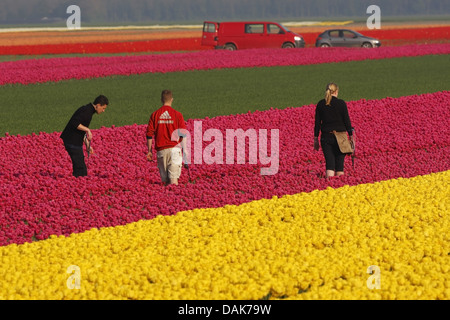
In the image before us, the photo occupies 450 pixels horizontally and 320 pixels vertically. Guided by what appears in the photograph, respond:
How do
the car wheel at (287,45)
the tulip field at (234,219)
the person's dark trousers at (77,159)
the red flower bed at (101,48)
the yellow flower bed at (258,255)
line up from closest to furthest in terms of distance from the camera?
the yellow flower bed at (258,255) < the tulip field at (234,219) < the person's dark trousers at (77,159) < the car wheel at (287,45) < the red flower bed at (101,48)

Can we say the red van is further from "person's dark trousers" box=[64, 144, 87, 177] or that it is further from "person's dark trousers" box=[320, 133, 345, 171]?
"person's dark trousers" box=[64, 144, 87, 177]

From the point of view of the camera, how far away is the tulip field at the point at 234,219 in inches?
328

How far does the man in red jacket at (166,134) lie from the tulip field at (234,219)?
550 millimetres

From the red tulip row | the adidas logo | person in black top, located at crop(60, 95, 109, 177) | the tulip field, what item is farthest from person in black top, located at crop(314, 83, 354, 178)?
the red tulip row

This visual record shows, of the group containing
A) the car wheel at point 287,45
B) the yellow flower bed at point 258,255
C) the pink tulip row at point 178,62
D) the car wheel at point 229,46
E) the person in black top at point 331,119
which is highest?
the car wheel at point 229,46

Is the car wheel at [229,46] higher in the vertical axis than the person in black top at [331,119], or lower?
higher

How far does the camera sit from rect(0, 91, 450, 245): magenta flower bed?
12.4 m

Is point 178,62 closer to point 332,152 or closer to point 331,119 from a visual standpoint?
point 332,152

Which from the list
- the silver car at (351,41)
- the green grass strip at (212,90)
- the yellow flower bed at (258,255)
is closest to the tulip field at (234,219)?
the yellow flower bed at (258,255)

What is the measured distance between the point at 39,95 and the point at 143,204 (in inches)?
735

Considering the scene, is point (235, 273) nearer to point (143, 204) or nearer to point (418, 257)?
point (418, 257)

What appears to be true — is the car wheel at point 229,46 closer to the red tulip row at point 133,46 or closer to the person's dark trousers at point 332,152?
the red tulip row at point 133,46

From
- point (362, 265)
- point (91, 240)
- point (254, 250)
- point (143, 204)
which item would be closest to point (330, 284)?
point (362, 265)

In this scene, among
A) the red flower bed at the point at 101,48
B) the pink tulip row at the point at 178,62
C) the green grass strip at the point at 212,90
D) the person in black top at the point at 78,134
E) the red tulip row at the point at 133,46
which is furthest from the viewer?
the red tulip row at the point at 133,46
